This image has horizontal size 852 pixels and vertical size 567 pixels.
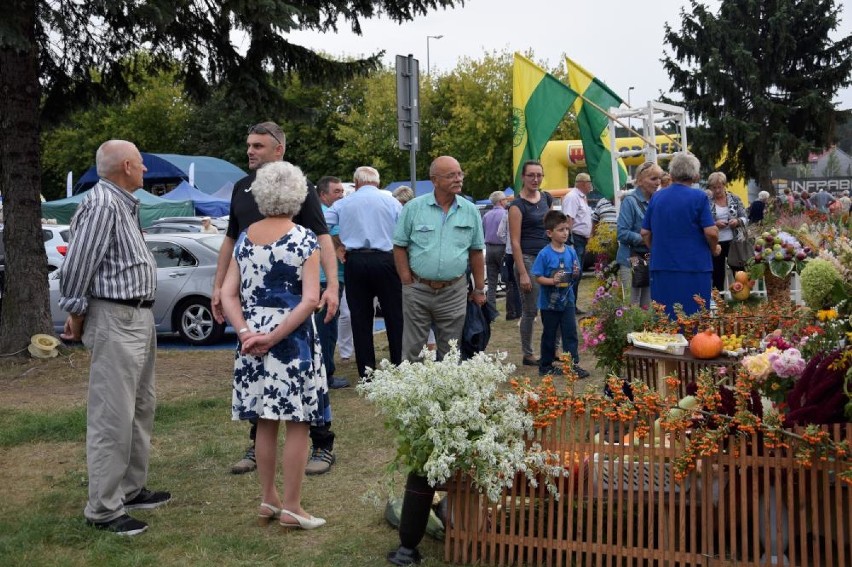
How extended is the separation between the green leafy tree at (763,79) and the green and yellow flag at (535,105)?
30337mm

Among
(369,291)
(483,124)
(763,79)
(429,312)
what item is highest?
(763,79)

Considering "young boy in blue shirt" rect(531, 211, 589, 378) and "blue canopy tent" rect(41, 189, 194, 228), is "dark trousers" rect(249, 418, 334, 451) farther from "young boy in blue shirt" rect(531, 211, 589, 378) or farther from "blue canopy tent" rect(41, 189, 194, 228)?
"blue canopy tent" rect(41, 189, 194, 228)

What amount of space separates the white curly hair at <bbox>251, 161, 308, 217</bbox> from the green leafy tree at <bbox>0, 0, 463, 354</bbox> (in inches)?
197

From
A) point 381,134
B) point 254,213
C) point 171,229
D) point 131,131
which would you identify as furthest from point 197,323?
point 131,131

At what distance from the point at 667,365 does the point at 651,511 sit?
1.93 metres

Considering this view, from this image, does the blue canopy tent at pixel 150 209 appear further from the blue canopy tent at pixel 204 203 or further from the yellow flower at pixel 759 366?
the yellow flower at pixel 759 366

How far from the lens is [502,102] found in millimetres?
42250

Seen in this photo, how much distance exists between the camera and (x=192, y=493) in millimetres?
5395

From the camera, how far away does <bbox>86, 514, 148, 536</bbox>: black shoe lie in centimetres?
468

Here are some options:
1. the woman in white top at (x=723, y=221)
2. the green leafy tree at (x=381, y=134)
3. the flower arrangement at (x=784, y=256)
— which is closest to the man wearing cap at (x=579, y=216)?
the woman in white top at (x=723, y=221)

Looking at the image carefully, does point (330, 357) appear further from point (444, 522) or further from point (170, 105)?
point (170, 105)

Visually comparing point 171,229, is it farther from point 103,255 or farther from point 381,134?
point 381,134

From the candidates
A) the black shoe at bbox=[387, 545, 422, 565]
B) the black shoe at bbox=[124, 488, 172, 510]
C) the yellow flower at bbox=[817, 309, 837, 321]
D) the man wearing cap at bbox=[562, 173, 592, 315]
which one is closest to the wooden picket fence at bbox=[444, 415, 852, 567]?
the black shoe at bbox=[387, 545, 422, 565]

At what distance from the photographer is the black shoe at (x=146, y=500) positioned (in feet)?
16.7
